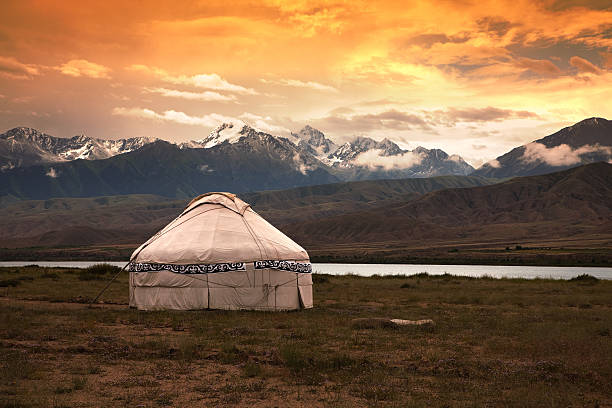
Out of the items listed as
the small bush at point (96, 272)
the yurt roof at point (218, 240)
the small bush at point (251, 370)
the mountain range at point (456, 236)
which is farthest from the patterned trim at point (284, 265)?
the mountain range at point (456, 236)

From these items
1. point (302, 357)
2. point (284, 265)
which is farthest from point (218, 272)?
point (302, 357)

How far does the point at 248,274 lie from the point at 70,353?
25.9 feet

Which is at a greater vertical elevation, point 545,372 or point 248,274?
point 248,274

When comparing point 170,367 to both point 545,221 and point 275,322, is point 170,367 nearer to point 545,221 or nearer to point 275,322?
point 275,322

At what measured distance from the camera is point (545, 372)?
11.5 meters

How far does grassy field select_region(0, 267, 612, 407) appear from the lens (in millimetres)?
9844

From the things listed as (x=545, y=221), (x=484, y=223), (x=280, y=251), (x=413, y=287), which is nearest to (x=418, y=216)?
(x=484, y=223)

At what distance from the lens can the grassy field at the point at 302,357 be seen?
9.84 m

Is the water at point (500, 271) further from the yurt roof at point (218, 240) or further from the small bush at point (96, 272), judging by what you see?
the yurt roof at point (218, 240)

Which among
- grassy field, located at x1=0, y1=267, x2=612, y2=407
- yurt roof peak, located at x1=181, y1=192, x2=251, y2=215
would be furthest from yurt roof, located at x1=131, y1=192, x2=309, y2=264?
grassy field, located at x1=0, y1=267, x2=612, y2=407

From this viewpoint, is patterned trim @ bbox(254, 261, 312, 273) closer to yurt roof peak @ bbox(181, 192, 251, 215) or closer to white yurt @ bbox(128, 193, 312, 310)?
white yurt @ bbox(128, 193, 312, 310)

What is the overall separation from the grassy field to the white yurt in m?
0.79

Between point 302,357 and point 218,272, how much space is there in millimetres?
8280

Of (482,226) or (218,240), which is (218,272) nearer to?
(218,240)
